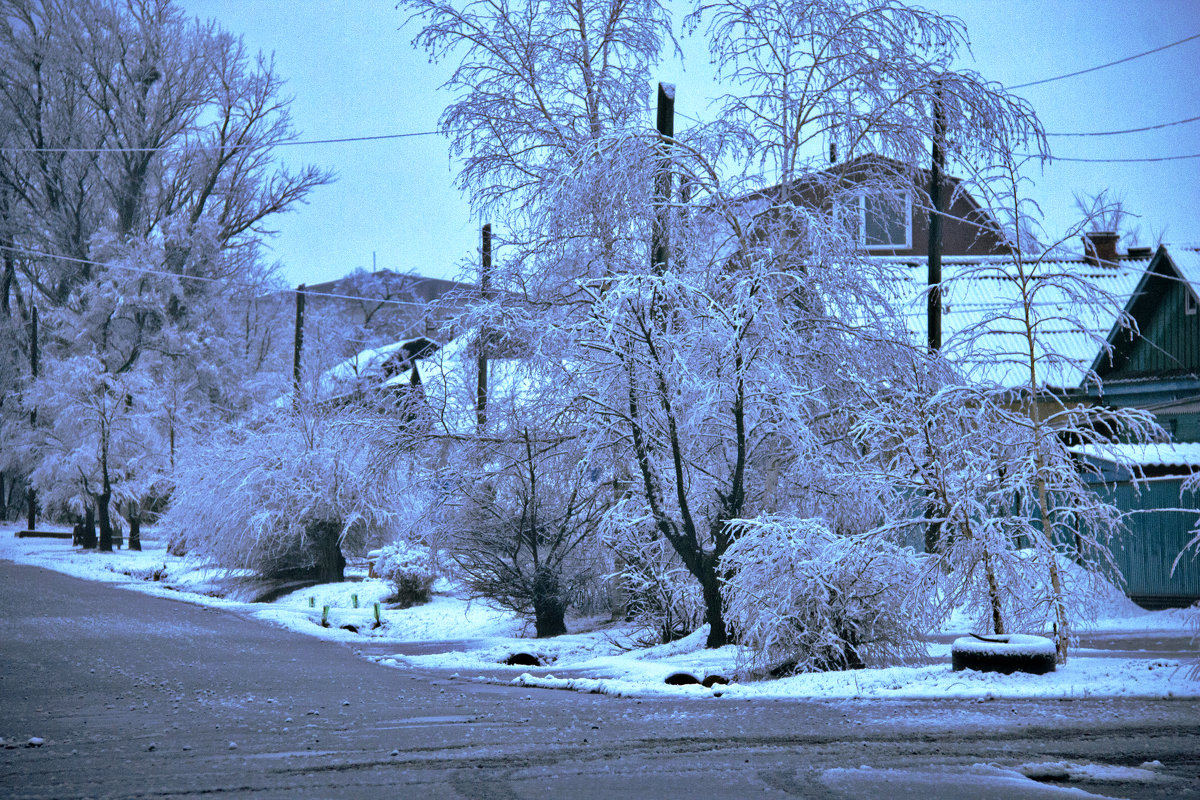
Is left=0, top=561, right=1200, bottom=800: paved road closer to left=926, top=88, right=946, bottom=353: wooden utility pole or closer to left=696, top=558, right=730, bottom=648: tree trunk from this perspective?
left=696, top=558, right=730, bottom=648: tree trunk

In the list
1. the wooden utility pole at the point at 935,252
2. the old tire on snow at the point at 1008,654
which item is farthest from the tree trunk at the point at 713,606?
the wooden utility pole at the point at 935,252

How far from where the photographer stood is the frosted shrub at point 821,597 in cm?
1000

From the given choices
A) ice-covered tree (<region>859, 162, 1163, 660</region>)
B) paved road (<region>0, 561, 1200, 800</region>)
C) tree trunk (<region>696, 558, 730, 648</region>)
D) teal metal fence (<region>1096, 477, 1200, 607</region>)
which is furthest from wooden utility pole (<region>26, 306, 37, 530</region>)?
ice-covered tree (<region>859, 162, 1163, 660</region>)

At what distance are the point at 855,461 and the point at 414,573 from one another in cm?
1046

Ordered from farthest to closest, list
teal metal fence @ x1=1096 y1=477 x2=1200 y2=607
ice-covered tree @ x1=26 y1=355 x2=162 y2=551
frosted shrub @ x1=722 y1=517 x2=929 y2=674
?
ice-covered tree @ x1=26 y1=355 x2=162 y2=551 → teal metal fence @ x1=1096 y1=477 x2=1200 y2=607 → frosted shrub @ x1=722 y1=517 x2=929 y2=674

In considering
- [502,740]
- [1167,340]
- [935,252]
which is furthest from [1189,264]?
[502,740]

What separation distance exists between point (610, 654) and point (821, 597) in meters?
4.73

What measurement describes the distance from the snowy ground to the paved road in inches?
20.5

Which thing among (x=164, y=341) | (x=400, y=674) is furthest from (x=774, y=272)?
(x=164, y=341)

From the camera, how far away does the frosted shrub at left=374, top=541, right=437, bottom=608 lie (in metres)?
20.0

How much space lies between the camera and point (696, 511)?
43.7ft

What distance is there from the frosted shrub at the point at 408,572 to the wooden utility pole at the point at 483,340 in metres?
4.88

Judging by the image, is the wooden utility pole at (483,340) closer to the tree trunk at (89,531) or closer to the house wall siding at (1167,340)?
the house wall siding at (1167,340)

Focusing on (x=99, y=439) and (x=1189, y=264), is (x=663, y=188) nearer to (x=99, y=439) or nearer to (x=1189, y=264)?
(x=1189, y=264)
